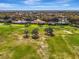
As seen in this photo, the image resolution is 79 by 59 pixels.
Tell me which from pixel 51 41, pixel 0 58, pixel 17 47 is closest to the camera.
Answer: pixel 0 58

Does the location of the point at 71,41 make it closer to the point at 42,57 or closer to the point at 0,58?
the point at 42,57

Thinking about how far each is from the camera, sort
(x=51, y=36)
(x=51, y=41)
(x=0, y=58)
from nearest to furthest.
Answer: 1. (x=0, y=58)
2. (x=51, y=41)
3. (x=51, y=36)

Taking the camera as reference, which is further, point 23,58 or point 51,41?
point 51,41

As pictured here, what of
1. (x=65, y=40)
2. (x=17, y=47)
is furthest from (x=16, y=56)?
(x=65, y=40)

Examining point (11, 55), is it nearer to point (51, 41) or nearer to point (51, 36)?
point (51, 41)

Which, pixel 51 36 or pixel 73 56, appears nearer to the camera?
pixel 73 56

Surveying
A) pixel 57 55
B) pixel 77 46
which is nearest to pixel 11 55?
pixel 57 55

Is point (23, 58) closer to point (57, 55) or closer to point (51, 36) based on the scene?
point (57, 55)

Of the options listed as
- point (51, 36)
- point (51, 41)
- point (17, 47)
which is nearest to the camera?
point (17, 47)

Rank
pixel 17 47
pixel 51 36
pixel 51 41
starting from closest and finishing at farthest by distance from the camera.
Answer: pixel 17 47 < pixel 51 41 < pixel 51 36
